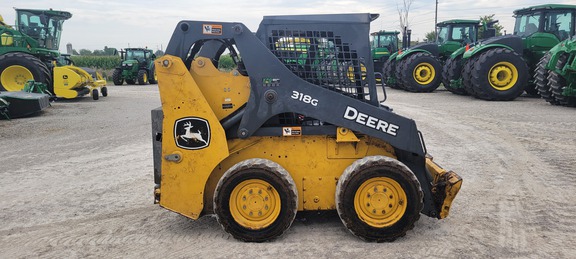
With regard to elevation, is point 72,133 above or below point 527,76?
below

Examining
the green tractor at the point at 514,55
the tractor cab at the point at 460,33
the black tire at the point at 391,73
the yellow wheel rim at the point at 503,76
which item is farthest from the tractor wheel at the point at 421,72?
the yellow wheel rim at the point at 503,76

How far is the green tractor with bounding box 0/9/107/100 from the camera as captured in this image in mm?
16094

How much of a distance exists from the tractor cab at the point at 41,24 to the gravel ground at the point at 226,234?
1026 cm

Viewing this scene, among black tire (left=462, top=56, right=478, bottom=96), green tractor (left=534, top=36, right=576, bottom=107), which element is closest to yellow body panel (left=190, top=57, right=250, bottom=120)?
green tractor (left=534, top=36, right=576, bottom=107)

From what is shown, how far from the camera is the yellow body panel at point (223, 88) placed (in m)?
4.22

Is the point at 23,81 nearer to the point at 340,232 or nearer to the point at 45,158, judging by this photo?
the point at 45,158

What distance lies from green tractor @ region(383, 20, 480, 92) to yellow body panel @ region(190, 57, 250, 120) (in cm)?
1542

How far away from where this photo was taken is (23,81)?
16250 millimetres

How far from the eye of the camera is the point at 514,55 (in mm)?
14906

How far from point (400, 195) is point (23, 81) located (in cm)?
1579

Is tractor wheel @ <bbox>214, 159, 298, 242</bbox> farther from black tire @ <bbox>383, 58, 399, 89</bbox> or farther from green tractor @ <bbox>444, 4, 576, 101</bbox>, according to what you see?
black tire @ <bbox>383, 58, 399, 89</bbox>

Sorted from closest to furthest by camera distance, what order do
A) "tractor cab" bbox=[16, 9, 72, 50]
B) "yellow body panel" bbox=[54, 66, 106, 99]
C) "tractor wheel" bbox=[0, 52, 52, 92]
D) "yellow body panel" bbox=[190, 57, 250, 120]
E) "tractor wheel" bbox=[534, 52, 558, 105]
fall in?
"yellow body panel" bbox=[190, 57, 250, 120], "tractor wheel" bbox=[534, 52, 558, 105], "tractor wheel" bbox=[0, 52, 52, 92], "yellow body panel" bbox=[54, 66, 106, 99], "tractor cab" bbox=[16, 9, 72, 50]

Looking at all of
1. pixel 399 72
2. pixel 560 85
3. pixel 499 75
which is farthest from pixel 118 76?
pixel 560 85

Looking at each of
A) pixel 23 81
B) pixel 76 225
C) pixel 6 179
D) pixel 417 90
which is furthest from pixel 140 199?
pixel 417 90
